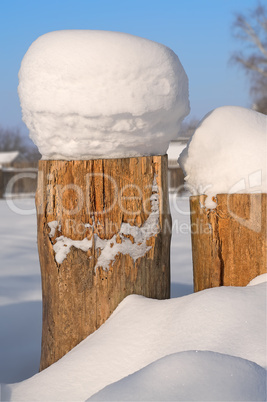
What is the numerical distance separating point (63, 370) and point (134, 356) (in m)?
0.30

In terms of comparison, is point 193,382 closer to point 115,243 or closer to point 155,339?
point 155,339

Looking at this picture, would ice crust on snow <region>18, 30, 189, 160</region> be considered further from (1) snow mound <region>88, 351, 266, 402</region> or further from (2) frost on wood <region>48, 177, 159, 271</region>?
(1) snow mound <region>88, 351, 266, 402</region>

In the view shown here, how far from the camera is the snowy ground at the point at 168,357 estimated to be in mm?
1129

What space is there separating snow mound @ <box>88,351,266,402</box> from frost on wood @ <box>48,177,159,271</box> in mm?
920

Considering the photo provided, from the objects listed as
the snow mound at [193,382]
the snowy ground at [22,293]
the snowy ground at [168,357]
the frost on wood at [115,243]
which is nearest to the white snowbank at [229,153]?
the frost on wood at [115,243]

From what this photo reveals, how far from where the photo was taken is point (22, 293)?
3.50 m

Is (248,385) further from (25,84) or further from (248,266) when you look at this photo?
(25,84)

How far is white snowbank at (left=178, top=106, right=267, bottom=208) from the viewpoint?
2.15 metres

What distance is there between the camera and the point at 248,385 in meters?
1.15

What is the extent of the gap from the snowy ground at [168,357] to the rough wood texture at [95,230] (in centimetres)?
10

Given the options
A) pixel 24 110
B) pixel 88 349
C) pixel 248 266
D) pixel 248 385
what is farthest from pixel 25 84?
pixel 248 385

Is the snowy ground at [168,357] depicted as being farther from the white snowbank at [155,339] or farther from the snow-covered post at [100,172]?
the snow-covered post at [100,172]

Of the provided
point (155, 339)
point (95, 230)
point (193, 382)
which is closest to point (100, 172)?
point (95, 230)

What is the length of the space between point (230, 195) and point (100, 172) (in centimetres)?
64
